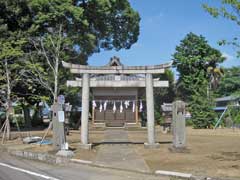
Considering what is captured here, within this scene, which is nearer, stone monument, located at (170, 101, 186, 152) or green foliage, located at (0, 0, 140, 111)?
stone monument, located at (170, 101, 186, 152)

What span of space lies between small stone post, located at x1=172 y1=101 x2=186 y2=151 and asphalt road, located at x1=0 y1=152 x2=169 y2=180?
4.84m

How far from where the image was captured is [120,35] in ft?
140

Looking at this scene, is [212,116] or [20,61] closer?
[20,61]

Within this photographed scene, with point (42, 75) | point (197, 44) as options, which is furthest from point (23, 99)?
point (197, 44)

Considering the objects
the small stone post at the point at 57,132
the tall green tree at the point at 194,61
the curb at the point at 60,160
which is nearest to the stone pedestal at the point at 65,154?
the curb at the point at 60,160

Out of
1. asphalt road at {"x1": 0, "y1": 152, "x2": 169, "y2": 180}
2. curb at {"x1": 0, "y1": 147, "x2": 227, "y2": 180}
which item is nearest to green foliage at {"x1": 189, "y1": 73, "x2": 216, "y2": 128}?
curb at {"x1": 0, "y1": 147, "x2": 227, "y2": 180}

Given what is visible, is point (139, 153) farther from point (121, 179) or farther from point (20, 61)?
point (20, 61)

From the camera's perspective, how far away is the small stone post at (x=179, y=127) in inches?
679

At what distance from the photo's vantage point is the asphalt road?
1150 centimetres

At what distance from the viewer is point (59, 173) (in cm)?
1251

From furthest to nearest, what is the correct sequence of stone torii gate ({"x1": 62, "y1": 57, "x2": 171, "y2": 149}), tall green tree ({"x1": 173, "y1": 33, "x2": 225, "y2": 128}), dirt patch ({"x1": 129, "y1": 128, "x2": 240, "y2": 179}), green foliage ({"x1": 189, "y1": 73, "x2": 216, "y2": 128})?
tall green tree ({"x1": 173, "y1": 33, "x2": 225, "y2": 128}) < green foliage ({"x1": 189, "y1": 73, "x2": 216, "y2": 128}) < stone torii gate ({"x1": 62, "y1": 57, "x2": 171, "y2": 149}) < dirt patch ({"x1": 129, "y1": 128, "x2": 240, "y2": 179})

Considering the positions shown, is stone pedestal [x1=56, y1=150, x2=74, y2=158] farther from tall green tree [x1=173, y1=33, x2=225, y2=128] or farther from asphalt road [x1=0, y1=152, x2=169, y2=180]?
tall green tree [x1=173, y1=33, x2=225, y2=128]

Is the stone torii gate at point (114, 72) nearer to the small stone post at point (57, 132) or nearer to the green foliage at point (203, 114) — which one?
the small stone post at point (57, 132)

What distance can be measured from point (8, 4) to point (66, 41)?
35.6 ft
